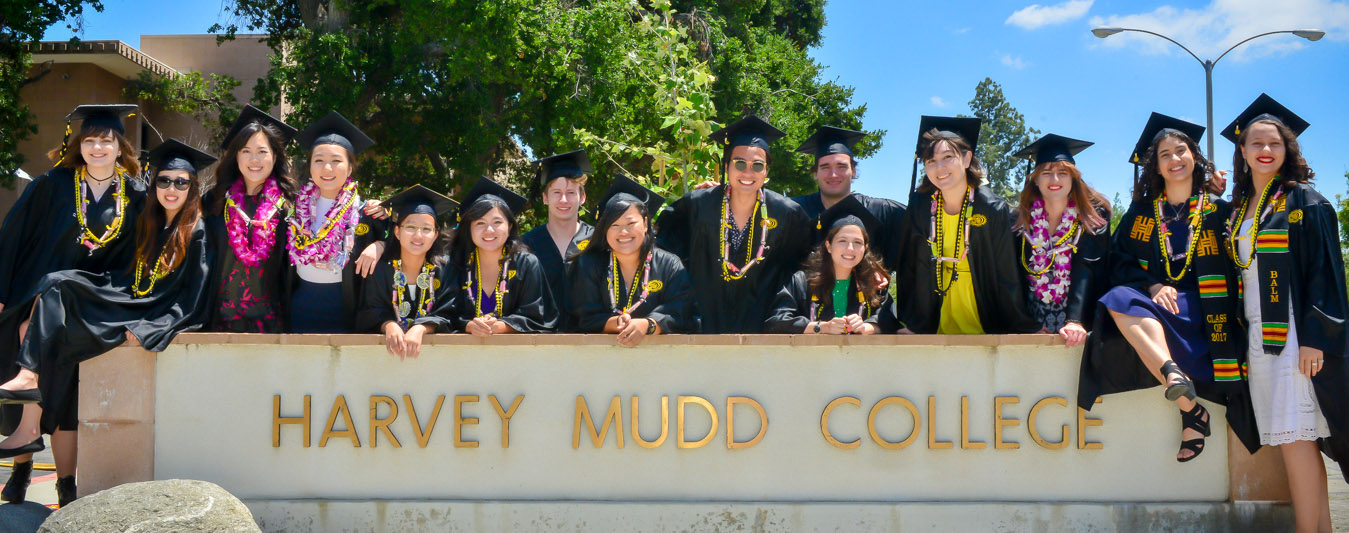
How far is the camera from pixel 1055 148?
5188 mm

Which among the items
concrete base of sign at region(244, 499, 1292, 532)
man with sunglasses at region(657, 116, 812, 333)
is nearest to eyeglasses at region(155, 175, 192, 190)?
concrete base of sign at region(244, 499, 1292, 532)

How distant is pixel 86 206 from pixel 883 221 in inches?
173

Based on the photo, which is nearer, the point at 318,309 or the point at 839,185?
the point at 318,309

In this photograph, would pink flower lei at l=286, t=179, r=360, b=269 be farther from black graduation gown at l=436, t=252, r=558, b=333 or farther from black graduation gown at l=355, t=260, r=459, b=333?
black graduation gown at l=436, t=252, r=558, b=333

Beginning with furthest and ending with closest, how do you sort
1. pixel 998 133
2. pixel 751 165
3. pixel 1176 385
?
pixel 998 133
pixel 751 165
pixel 1176 385

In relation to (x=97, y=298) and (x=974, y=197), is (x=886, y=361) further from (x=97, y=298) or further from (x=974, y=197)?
(x=97, y=298)

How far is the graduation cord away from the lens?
4.58m

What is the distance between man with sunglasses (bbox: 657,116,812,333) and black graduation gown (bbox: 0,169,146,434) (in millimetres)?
3107

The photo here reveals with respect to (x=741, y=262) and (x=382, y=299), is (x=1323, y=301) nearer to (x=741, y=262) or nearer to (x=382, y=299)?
(x=741, y=262)

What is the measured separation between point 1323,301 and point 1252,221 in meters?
0.47

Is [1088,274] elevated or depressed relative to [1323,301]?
elevated

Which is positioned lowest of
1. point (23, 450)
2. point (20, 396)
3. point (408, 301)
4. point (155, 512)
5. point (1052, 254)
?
point (155, 512)

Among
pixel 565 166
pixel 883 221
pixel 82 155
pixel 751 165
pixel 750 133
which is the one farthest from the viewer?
pixel 565 166

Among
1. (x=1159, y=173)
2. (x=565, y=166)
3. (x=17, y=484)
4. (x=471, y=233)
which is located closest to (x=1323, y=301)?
(x=1159, y=173)
